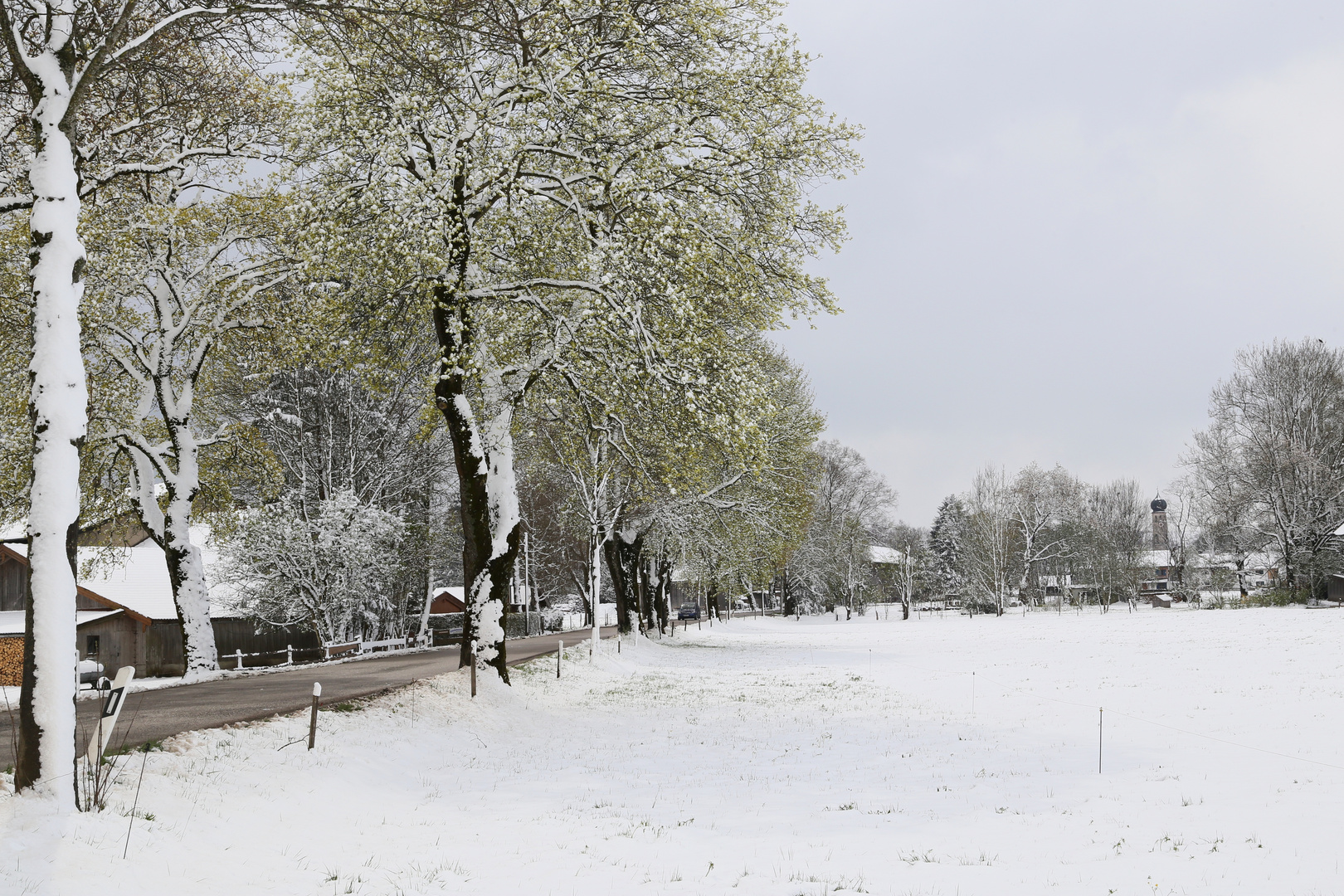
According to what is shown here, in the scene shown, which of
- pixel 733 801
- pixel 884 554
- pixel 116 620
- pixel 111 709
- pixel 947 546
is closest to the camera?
pixel 111 709

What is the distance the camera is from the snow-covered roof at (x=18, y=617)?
3499cm

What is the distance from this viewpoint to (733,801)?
10.7 meters

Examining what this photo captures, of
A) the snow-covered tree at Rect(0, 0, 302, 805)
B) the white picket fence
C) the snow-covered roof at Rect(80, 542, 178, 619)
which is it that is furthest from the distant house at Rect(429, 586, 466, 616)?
the snow-covered tree at Rect(0, 0, 302, 805)

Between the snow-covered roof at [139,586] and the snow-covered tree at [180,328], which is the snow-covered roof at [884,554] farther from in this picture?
the snow-covered tree at [180,328]

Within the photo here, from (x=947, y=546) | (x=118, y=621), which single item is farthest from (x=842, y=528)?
(x=118, y=621)

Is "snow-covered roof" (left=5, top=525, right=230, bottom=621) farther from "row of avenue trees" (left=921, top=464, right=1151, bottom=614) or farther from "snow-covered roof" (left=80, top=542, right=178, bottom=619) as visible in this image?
"row of avenue trees" (left=921, top=464, right=1151, bottom=614)

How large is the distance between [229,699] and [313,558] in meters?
18.1

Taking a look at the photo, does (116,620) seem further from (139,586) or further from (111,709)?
(111,709)

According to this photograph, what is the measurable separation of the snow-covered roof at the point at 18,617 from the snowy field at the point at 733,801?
23948mm

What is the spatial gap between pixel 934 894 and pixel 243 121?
20.1 metres

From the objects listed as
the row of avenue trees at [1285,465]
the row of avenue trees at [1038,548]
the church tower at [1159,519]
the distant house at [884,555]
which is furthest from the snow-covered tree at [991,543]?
the church tower at [1159,519]

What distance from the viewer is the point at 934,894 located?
703 centimetres

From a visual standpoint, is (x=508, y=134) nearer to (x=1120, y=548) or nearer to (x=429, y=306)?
(x=429, y=306)

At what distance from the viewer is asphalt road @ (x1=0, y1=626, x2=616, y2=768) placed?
11.6m
